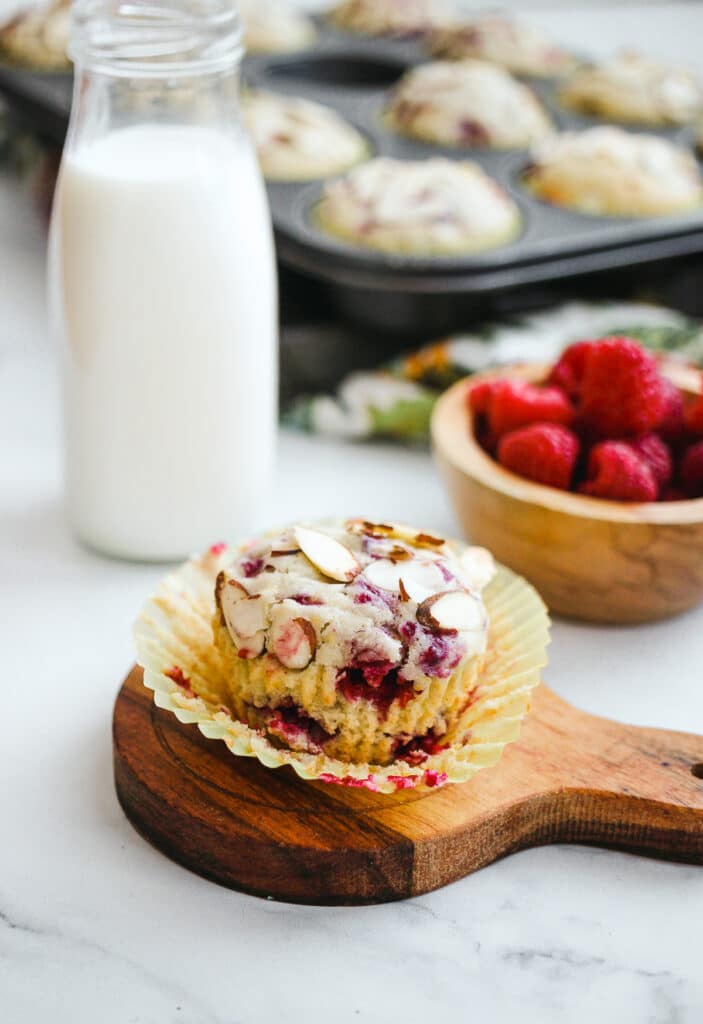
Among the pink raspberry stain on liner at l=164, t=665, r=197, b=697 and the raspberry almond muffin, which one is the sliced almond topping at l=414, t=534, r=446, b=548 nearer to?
the raspberry almond muffin

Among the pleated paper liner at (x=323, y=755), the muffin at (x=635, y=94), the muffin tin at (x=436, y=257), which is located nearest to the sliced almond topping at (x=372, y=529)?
the pleated paper liner at (x=323, y=755)

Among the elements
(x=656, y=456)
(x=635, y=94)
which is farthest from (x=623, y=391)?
(x=635, y=94)

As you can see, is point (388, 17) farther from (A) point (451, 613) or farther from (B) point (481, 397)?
(A) point (451, 613)

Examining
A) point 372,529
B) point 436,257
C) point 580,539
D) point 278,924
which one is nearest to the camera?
point 278,924

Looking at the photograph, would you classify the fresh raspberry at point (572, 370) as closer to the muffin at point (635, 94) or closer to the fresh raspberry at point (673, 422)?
the fresh raspberry at point (673, 422)

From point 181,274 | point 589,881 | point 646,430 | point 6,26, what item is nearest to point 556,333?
point 646,430

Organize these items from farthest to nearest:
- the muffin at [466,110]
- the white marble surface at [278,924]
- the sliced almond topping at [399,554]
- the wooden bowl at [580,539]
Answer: the muffin at [466,110], the wooden bowl at [580,539], the sliced almond topping at [399,554], the white marble surface at [278,924]

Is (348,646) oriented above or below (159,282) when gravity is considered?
A: below
